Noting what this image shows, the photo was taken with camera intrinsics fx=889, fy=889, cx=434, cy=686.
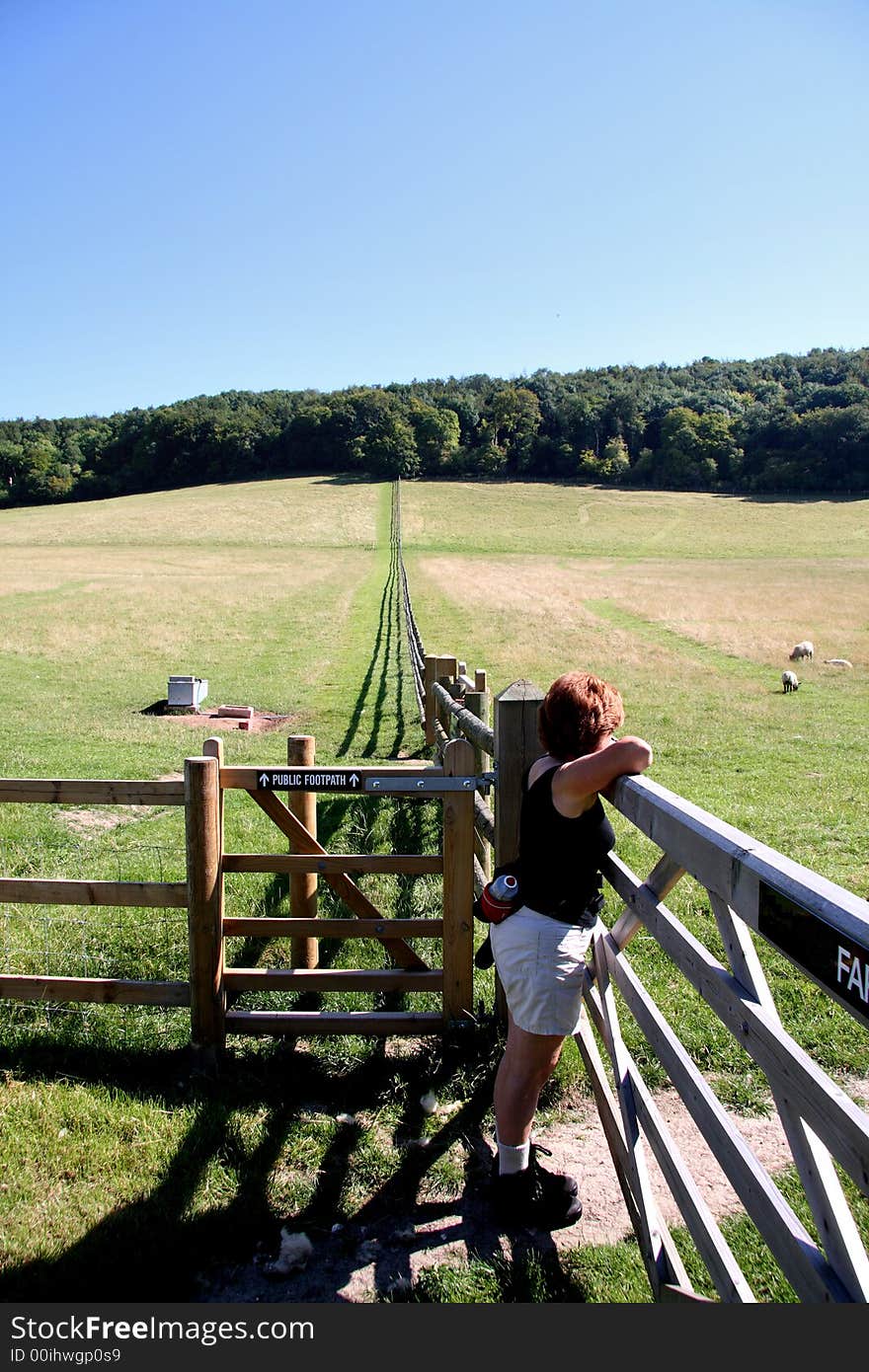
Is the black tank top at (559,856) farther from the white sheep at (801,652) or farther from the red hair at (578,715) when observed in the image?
the white sheep at (801,652)

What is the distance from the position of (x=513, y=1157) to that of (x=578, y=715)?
5.49 feet

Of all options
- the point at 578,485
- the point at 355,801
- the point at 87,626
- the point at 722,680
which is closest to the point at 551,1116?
the point at 355,801

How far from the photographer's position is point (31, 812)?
8859mm

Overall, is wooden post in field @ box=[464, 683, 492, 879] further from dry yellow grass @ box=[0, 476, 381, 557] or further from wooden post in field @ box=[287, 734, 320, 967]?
dry yellow grass @ box=[0, 476, 381, 557]

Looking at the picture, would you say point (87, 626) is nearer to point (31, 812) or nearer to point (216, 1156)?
point (31, 812)

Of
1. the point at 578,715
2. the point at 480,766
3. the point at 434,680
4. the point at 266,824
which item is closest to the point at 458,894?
the point at 480,766

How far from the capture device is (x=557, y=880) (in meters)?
3.10

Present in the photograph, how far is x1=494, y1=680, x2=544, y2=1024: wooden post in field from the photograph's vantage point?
3971 mm

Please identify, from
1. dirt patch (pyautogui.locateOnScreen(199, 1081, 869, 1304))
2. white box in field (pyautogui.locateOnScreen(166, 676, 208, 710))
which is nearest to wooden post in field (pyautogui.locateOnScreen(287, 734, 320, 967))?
dirt patch (pyautogui.locateOnScreen(199, 1081, 869, 1304))

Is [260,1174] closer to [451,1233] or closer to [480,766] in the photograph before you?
[451,1233]

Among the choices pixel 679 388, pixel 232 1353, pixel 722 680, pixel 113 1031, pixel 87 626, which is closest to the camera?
pixel 232 1353

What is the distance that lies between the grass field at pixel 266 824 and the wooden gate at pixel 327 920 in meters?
0.20

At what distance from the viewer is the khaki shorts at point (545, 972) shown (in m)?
3.09

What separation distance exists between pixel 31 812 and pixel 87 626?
61.6 feet
